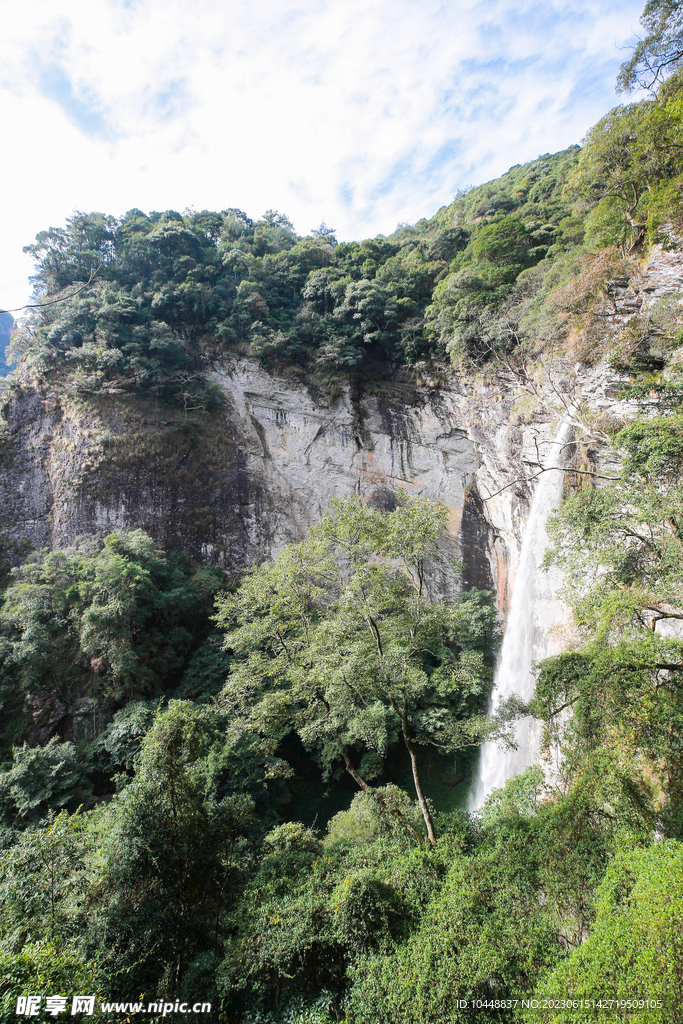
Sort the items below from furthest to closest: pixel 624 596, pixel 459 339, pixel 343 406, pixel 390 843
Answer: pixel 343 406 → pixel 459 339 → pixel 390 843 → pixel 624 596

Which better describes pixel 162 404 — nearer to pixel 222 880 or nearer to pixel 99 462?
pixel 99 462

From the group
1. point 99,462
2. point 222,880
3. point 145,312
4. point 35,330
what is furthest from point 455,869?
point 35,330

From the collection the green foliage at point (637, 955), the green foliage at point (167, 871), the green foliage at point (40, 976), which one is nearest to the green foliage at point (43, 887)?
the green foliage at point (167, 871)

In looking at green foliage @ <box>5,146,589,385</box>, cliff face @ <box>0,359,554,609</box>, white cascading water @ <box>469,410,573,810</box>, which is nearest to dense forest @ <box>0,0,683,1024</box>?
green foliage @ <box>5,146,589,385</box>

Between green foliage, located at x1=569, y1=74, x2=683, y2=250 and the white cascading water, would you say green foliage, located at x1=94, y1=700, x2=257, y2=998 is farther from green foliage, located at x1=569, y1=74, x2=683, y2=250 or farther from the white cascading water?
green foliage, located at x1=569, y1=74, x2=683, y2=250

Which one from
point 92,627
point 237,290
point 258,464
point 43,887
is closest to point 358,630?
point 43,887

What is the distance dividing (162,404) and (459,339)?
42.3 ft

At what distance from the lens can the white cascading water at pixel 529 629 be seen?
1001cm

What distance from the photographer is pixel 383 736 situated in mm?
10172

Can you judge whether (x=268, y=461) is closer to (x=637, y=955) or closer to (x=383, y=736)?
(x=383, y=736)

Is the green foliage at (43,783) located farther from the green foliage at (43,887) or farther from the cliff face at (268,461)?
the cliff face at (268,461)

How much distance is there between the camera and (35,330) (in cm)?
1702

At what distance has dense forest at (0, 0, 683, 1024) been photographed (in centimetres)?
486

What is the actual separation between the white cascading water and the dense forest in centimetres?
119
